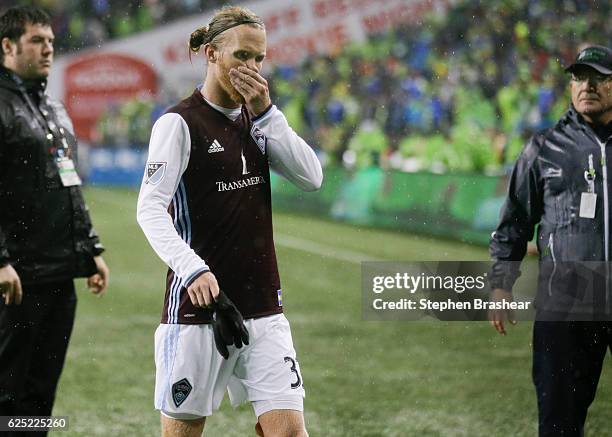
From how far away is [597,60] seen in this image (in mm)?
3824

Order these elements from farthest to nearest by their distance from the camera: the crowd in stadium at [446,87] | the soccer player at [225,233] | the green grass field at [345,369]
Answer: the crowd in stadium at [446,87]
the green grass field at [345,369]
the soccer player at [225,233]

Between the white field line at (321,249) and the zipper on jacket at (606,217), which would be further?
the white field line at (321,249)

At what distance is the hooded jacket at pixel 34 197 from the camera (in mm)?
3895

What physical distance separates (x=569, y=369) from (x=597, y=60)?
3.63 ft

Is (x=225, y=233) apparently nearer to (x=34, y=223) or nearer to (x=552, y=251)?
(x=34, y=223)

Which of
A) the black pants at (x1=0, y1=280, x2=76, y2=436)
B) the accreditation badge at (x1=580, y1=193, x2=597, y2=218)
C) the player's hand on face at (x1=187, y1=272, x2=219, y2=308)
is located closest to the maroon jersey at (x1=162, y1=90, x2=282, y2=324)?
the player's hand on face at (x1=187, y1=272, x2=219, y2=308)

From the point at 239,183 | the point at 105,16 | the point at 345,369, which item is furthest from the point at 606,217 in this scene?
the point at 105,16

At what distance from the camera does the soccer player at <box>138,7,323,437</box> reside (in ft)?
10.3

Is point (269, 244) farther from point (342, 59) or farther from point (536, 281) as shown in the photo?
point (342, 59)

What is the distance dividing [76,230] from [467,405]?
2417mm

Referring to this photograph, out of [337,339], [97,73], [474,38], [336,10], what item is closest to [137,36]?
[97,73]

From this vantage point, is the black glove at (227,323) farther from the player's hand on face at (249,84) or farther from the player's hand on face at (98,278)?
the player's hand on face at (98,278)

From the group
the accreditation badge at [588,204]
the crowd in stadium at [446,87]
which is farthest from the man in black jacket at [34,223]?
the crowd in stadium at [446,87]

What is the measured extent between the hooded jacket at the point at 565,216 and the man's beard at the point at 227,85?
1184 millimetres
